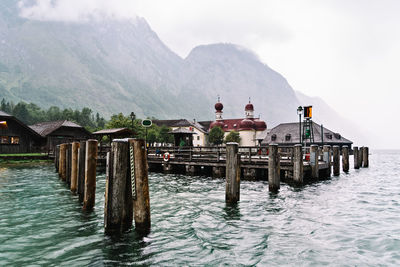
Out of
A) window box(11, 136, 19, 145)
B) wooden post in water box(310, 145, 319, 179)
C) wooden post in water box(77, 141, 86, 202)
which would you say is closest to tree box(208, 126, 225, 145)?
window box(11, 136, 19, 145)

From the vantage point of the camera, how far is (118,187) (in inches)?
271

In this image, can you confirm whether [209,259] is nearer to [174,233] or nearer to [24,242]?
[174,233]

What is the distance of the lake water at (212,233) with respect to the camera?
21.3ft

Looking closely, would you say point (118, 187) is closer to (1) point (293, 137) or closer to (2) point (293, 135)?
(1) point (293, 137)

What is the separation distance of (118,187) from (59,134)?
45925 mm

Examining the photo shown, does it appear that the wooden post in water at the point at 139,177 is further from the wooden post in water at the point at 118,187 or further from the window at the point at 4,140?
the window at the point at 4,140

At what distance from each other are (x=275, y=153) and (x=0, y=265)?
1145cm

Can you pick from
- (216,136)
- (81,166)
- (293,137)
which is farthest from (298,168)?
(216,136)

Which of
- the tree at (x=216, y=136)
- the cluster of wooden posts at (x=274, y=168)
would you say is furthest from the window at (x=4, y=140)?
the tree at (x=216, y=136)

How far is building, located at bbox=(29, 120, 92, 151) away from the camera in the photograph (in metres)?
46.1

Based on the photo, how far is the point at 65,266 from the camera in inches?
233

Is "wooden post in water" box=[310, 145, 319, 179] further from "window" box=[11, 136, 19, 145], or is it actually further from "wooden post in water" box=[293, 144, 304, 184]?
"window" box=[11, 136, 19, 145]

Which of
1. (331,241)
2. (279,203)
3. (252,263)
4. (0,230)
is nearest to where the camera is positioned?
(252,263)

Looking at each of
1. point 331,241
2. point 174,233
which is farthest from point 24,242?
point 331,241
